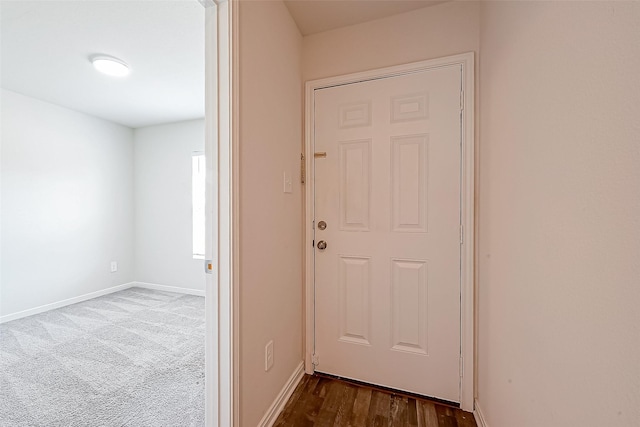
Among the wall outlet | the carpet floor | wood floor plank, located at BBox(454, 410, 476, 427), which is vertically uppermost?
the wall outlet

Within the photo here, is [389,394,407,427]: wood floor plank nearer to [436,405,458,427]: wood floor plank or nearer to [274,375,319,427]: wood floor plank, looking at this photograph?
[436,405,458,427]: wood floor plank

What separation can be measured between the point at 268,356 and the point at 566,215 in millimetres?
1411

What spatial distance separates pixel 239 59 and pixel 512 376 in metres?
1.77

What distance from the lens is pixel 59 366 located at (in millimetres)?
1973

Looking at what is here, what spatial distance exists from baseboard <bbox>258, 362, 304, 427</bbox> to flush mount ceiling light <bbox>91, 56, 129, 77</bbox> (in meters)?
2.88

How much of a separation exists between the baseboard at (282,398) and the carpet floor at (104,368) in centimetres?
41

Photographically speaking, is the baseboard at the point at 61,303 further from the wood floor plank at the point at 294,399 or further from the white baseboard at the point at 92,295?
the wood floor plank at the point at 294,399

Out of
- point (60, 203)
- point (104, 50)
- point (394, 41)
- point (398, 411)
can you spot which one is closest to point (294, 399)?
point (398, 411)

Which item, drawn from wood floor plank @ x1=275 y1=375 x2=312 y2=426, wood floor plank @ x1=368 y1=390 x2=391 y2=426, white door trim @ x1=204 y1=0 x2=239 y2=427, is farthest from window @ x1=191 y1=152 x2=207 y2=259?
wood floor plank @ x1=368 y1=390 x2=391 y2=426

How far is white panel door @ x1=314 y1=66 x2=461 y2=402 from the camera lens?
1530 mm

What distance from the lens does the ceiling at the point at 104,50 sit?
1.67 meters

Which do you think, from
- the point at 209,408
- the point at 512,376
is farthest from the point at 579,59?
the point at 209,408

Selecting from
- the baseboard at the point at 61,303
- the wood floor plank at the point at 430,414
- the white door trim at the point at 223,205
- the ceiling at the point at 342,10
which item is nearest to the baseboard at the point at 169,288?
the baseboard at the point at 61,303

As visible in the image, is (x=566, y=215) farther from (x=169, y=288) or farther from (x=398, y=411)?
(x=169, y=288)
